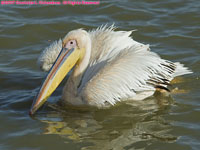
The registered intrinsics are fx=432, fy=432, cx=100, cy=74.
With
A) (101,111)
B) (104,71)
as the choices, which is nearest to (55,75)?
(104,71)

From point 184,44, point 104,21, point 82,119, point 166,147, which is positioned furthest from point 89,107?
point 104,21

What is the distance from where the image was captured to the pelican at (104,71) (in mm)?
5293

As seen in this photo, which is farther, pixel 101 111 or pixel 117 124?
pixel 101 111

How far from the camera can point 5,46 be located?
788 centimetres

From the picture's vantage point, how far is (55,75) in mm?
5402

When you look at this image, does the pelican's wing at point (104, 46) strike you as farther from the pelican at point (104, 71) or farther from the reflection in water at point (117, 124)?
the reflection in water at point (117, 124)

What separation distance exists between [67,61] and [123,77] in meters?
0.75

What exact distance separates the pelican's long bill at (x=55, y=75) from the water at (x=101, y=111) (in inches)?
10.4

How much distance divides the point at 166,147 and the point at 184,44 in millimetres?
3272

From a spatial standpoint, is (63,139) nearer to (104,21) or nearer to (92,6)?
(104,21)

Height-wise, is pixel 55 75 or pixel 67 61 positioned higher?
pixel 67 61

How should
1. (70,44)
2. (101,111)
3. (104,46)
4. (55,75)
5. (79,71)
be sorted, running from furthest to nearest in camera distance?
(104,46), (79,71), (101,111), (70,44), (55,75)

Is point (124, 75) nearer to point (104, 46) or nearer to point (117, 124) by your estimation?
point (117, 124)

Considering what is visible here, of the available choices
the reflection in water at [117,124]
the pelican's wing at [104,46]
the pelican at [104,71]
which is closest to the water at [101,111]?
the reflection in water at [117,124]
